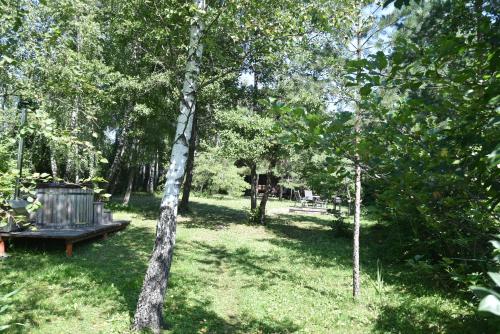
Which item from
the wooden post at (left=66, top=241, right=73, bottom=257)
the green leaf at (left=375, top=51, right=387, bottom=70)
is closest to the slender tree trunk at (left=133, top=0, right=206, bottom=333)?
the green leaf at (left=375, top=51, right=387, bottom=70)

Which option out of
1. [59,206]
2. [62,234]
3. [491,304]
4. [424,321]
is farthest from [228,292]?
[491,304]

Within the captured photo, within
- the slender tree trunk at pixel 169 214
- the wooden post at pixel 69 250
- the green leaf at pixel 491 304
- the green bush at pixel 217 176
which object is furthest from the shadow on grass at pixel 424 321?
the green bush at pixel 217 176

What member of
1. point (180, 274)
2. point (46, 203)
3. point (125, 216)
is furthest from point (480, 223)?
point (125, 216)

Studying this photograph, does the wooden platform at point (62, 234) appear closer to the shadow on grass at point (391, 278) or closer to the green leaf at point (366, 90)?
the shadow on grass at point (391, 278)

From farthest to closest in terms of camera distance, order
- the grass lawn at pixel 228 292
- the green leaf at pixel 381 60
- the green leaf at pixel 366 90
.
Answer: the grass lawn at pixel 228 292 → the green leaf at pixel 366 90 → the green leaf at pixel 381 60

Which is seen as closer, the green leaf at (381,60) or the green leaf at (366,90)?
the green leaf at (381,60)

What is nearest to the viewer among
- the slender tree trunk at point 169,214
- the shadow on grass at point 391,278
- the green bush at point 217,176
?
the slender tree trunk at point 169,214

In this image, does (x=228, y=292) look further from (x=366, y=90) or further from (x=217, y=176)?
(x=217, y=176)

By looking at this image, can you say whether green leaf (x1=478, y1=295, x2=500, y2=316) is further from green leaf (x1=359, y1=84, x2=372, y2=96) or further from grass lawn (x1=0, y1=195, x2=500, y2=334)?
grass lawn (x1=0, y1=195, x2=500, y2=334)

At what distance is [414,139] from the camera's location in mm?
2365

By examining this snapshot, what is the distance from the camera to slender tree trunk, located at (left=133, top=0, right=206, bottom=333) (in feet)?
18.1

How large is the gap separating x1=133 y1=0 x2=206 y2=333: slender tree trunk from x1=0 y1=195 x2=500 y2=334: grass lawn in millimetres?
453

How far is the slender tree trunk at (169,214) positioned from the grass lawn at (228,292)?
45 centimetres

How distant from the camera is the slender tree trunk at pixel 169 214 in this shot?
553cm
